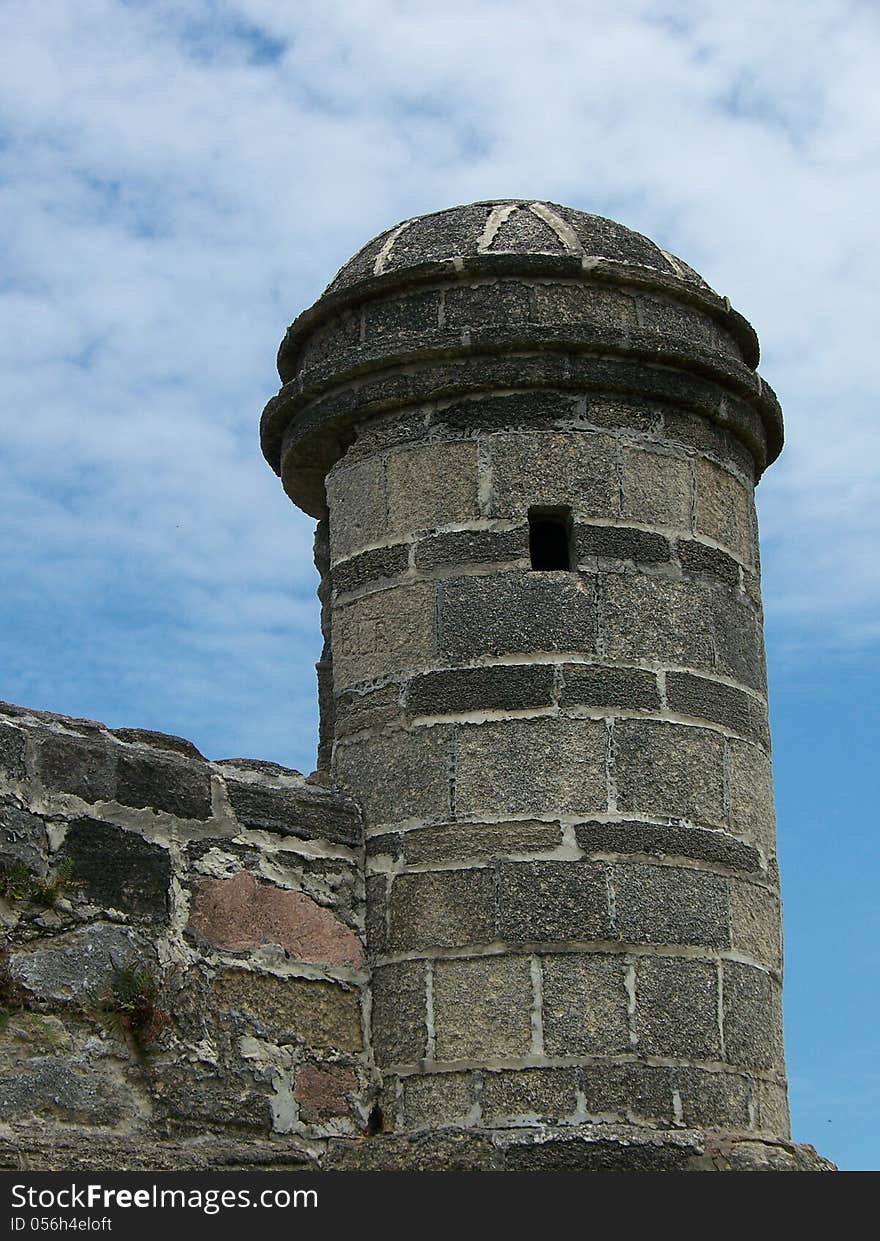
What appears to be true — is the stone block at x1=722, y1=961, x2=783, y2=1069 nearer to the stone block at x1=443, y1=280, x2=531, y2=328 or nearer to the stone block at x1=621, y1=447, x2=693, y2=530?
the stone block at x1=621, y1=447, x2=693, y2=530

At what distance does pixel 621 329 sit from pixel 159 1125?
9.83ft

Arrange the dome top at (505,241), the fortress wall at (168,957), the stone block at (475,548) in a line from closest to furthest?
1. the fortress wall at (168,957)
2. the stone block at (475,548)
3. the dome top at (505,241)

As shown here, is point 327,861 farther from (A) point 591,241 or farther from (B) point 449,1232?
(A) point 591,241

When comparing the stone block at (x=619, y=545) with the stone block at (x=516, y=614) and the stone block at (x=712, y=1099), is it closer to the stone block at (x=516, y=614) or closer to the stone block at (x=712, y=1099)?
the stone block at (x=516, y=614)

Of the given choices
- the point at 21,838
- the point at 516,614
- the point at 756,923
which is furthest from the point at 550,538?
the point at 21,838

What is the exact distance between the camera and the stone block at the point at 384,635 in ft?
19.6

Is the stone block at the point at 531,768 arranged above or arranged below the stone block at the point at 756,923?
above

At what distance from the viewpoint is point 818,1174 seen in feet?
18.0

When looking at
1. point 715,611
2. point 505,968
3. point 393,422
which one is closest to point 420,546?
point 393,422

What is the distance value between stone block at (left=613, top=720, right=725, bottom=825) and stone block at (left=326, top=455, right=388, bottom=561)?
1.10 meters

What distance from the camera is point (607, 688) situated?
582 centimetres

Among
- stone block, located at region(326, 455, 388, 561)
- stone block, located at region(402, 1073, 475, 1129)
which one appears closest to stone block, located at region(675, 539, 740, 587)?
stone block, located at region(326, 455, 388, 561)

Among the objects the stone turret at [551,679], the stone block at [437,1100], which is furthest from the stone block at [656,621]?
the stone block at [437,1100]

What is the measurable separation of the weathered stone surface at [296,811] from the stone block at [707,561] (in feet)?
4.57
